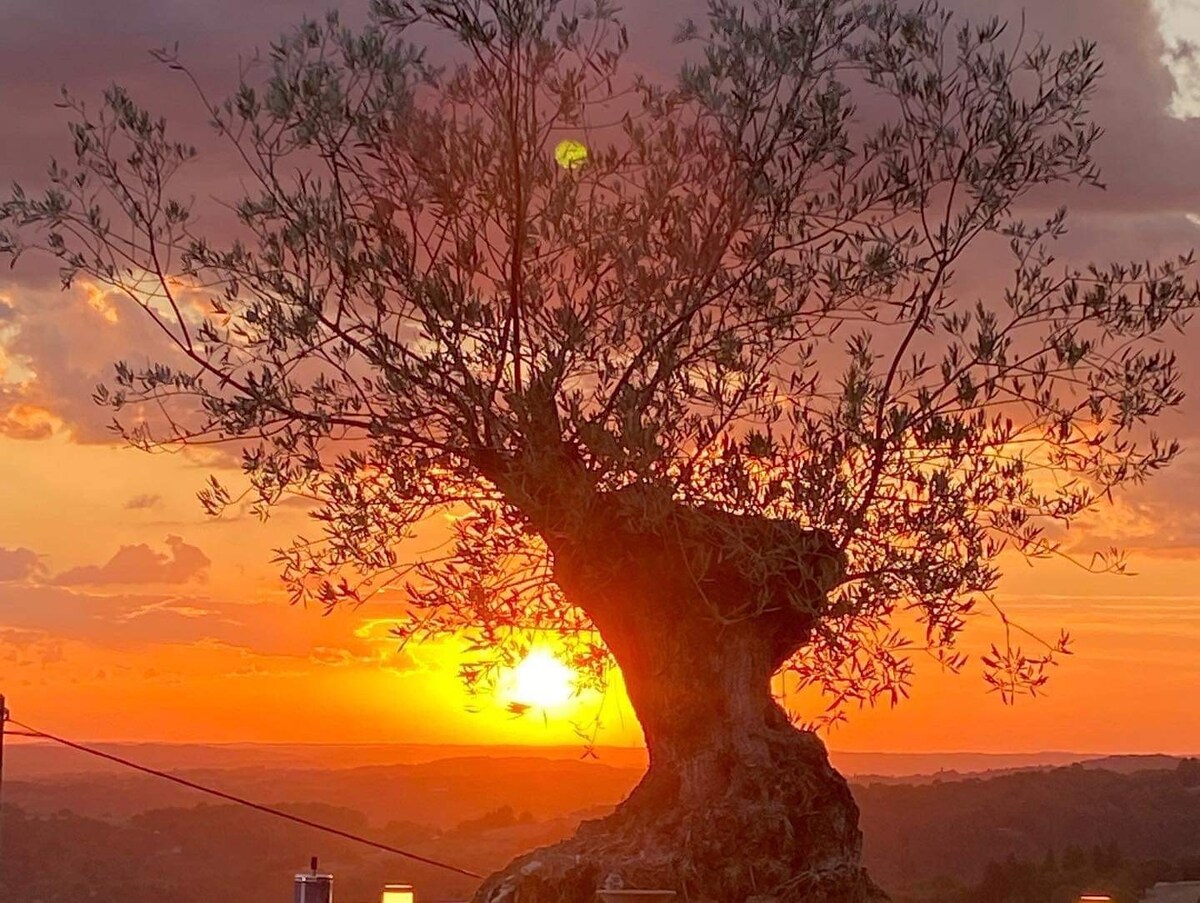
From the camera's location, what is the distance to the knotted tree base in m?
10.4

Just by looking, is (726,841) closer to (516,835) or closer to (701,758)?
(701,758)

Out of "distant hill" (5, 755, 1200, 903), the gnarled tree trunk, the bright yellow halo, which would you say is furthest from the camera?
"distant hill" (5, 755, 1200, 903)

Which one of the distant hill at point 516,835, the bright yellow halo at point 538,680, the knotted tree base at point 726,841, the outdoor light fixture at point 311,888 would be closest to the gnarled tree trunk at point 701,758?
the knotted tree base at point 726,841

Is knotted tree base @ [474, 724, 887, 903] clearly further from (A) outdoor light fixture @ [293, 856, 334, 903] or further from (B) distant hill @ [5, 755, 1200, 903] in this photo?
(B) distant hill @ [5, 755, 1200, 903]

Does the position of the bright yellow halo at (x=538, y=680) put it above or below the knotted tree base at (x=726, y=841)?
above

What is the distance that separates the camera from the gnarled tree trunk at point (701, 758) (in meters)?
10.4

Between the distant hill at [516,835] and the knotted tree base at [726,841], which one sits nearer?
the knotted tree base at [726,841]

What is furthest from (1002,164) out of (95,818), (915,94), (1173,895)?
(95,818)

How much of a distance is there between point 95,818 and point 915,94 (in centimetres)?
3977

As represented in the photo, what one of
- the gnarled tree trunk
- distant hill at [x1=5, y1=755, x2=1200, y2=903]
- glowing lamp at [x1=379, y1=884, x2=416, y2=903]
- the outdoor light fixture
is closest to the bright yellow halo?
the gnarled tree trunk

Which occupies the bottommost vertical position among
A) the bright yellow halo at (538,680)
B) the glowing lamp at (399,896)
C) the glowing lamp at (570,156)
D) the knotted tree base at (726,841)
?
the glowing lamp at (399,896)

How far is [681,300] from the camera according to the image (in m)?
10.1

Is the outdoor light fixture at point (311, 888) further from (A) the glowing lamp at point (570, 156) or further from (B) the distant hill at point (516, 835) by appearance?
(B) the distant hill at point (516, 835)

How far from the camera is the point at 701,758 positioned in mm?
10820
